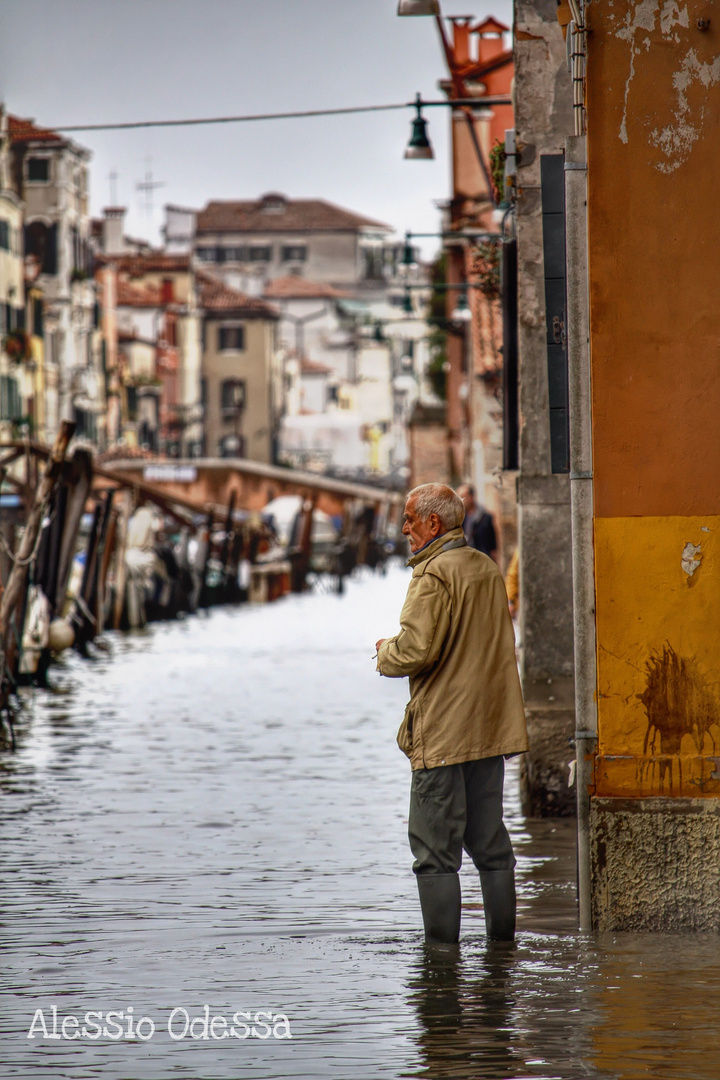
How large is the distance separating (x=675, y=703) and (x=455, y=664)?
0.86 meters

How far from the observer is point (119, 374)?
297 ft

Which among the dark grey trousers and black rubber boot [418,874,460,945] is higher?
the dark grey trousers

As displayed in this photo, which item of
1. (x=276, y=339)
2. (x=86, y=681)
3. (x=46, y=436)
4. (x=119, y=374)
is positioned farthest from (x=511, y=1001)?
(x=276, y=339)

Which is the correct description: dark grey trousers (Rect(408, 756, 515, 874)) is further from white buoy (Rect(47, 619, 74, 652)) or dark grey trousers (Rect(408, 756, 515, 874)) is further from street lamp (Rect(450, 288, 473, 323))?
street lamp (Rect(450, 288, 473, 323))

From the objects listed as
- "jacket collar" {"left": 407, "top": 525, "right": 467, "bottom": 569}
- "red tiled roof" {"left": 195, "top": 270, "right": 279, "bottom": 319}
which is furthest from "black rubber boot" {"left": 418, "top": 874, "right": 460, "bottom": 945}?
"red tiled roof" {"left": 195, "top": 270, "right": 279, "bottom": 319}

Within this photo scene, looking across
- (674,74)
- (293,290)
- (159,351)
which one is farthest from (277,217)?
(674,74)

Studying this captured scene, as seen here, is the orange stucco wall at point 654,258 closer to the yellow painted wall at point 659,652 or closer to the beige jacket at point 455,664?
the yellow painted wall at point 659,652

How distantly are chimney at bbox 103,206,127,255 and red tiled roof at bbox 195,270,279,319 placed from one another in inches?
276

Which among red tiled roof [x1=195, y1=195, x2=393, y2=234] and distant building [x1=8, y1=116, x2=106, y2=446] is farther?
red tiled roof [x1=195, y1=195, x2=393, y2=234]

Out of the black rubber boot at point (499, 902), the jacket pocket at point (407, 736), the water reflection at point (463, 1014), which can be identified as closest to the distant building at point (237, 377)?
the black rubber boot at point (499, 902)

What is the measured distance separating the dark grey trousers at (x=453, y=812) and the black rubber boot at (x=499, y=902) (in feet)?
0.28

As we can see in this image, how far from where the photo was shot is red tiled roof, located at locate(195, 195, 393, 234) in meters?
140

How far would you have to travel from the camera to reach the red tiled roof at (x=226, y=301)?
11256cm

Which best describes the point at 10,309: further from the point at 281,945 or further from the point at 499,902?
the point at 499,902
